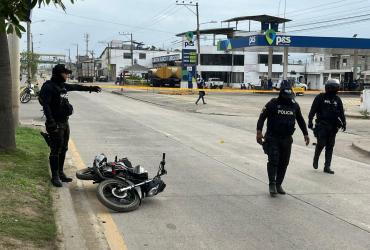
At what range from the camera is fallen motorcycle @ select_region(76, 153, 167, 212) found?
6.79 metres

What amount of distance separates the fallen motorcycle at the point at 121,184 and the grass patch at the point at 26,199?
0.69 meters

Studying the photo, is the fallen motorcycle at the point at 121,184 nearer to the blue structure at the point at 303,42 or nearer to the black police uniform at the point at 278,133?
the black police uniform at the point at 278,133

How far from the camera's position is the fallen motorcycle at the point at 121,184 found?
679cm

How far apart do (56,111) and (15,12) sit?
151 inches

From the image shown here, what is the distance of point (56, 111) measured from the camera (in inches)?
301

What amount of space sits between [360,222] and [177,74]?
6480 centimetres

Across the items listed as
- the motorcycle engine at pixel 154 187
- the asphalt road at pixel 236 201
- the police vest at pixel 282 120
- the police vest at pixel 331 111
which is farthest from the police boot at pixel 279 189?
the police vest at pixel 331 111

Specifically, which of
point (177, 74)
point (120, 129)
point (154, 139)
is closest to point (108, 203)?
point (154, 139)

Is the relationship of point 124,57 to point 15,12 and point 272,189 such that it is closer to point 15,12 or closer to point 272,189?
point 272,189

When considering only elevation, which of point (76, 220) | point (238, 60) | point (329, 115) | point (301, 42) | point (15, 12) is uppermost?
point (301, 42)

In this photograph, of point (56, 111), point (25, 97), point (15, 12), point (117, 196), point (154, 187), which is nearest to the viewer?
point (15, 12)

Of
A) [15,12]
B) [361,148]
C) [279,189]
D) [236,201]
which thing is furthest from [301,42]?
[15,12]

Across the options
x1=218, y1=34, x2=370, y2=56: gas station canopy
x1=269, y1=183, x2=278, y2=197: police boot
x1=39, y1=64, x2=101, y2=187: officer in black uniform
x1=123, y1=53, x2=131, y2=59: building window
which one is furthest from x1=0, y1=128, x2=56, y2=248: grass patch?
x1=123, y1=53, x2=131, y2=59: building window

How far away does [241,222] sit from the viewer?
637 cm
